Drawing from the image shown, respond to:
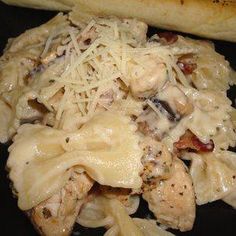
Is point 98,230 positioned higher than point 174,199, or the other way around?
point 174,199

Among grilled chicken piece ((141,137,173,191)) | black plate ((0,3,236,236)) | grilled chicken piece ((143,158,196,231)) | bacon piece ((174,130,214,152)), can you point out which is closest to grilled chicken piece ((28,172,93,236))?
black plate ((0,3,236,236))

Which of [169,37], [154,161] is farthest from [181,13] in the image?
[154,161]

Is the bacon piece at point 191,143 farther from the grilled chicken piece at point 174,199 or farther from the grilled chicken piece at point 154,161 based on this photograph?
the grilled chicken piece at point 154,161

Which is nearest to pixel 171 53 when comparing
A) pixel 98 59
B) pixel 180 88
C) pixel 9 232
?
pixel 180 88

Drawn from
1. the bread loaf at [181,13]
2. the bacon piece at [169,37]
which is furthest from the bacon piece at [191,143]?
the bread loaf at [181,13]

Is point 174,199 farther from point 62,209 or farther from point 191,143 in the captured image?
point 62,209

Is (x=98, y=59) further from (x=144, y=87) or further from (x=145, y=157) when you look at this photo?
(x=145, y=157)
